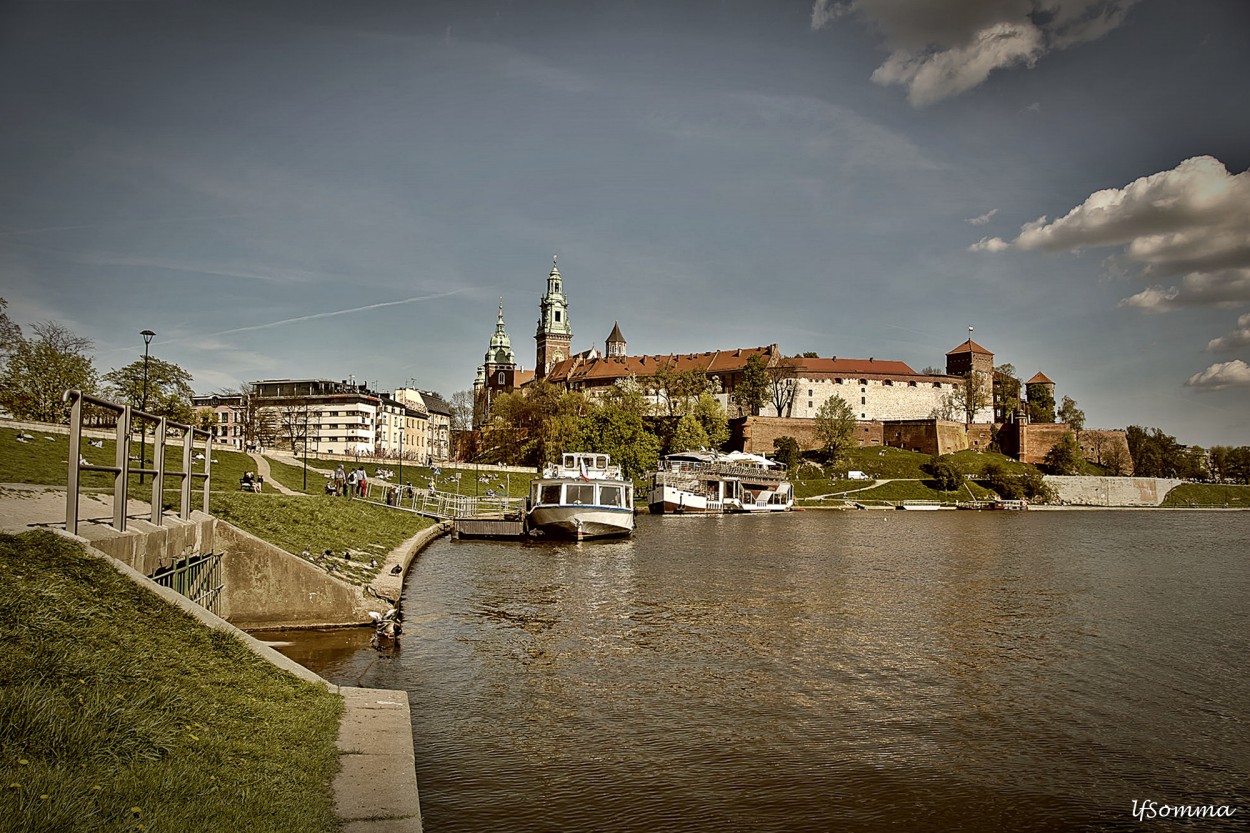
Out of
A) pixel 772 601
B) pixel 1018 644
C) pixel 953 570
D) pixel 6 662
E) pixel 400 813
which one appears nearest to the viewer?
pixel 6 662

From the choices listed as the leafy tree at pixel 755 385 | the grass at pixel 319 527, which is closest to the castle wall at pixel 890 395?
the leafy tree at pixel 755 385

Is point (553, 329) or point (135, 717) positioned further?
point (553, 329)

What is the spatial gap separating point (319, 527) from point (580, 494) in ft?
67.2

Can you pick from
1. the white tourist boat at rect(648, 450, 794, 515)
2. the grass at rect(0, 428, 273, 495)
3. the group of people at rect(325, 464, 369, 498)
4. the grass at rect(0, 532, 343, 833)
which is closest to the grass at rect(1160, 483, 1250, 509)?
the white tourist boat at rect(648, 450, 794, 515)

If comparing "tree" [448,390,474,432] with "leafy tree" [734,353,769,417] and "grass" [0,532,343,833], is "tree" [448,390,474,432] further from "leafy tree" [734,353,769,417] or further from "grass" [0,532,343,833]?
"grass" [0,532,343,833]

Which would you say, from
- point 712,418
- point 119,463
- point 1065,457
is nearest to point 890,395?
point 1065,457

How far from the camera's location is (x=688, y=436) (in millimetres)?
105125

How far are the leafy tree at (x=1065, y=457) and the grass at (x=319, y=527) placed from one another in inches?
4604

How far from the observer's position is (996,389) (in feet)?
500

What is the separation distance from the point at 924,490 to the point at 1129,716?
10593 centimetres

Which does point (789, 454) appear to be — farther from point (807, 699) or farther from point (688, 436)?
point (807, 699)

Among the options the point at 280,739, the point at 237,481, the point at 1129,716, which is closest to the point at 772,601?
the point at 1129,716

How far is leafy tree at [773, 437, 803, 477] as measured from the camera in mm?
118625

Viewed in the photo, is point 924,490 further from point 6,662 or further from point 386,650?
point 6,662
